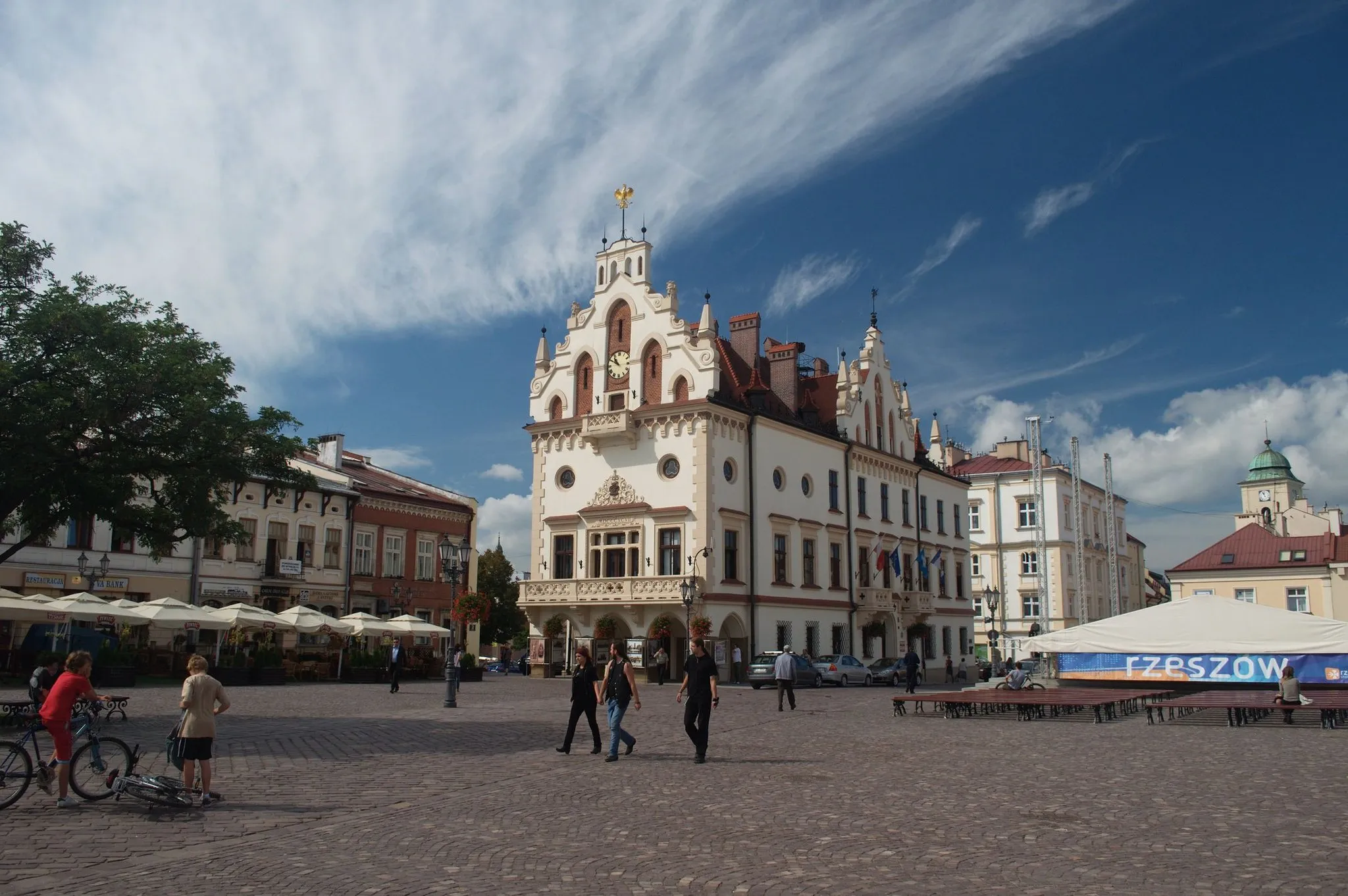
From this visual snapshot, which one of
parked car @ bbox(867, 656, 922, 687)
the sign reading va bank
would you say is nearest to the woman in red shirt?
the sign reading va bank

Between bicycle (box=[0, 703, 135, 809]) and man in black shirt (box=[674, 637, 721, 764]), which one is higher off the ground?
man in black shirt (box=[674, 637, 721, 764])

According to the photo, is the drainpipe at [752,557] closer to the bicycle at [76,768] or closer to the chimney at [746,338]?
the chimney at [746,338]

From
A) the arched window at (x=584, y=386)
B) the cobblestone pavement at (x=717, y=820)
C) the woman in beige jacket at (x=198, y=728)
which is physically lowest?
the cobblestone pavement at (x=717, y=820)

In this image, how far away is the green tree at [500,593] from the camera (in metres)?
89.6

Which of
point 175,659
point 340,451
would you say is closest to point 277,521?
point 340,451

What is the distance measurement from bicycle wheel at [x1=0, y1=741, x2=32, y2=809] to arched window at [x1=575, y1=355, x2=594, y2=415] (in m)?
38.2

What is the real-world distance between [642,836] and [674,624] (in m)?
34.4

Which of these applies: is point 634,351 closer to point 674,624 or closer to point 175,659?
point 674,624

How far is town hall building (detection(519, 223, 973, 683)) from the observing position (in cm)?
4525

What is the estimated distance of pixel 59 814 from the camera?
37.4 ft

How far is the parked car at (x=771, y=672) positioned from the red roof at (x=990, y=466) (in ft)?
130

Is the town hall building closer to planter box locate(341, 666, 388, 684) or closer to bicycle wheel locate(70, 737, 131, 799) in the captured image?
planter box locate(341, 666, 388, 684)

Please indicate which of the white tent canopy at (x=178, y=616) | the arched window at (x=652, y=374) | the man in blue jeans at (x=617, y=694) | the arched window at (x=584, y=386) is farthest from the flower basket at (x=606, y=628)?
the man in blue jeans at (x=617, y=694)

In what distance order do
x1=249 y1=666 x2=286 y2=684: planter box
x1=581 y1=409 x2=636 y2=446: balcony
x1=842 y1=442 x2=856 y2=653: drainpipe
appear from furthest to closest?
x1=842 y1=442 x2=856 y2=653: drainpipe, x1=581 y1=409 x2=636 y2=446: balcony, x1=249 y1=666 x2=286 y2=684: planter box
